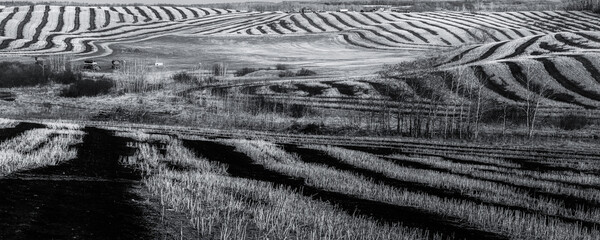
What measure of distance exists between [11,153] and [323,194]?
33.8ft

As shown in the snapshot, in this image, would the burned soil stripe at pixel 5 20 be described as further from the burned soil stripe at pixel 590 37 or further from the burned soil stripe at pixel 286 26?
the burned soil stripe at pixel 590 37

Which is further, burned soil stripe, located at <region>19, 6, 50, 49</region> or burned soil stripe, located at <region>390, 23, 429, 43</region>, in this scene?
burned soil stripe, located at <region>390, 23, 429, 43</region>

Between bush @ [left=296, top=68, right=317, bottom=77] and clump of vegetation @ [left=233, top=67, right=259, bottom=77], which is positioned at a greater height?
bush @ [left=296, top=68, right=317, bottom=77]

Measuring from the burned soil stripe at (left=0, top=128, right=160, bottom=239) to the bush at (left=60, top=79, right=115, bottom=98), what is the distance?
48.0 meters

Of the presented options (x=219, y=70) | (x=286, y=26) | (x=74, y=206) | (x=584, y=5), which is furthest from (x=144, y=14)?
(x=74, y=206)

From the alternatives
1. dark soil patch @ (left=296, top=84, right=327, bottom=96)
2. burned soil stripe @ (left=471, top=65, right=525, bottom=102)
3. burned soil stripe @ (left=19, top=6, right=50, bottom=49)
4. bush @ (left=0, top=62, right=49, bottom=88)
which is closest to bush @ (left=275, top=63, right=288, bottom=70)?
dark soil patch @ (left=296, top=84, right=327, bottom=96)

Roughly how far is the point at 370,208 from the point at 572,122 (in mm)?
41383

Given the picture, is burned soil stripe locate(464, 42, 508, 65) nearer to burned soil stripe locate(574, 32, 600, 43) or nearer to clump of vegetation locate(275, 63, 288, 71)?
burned soil stripe locate(574, 32, 600, 43)

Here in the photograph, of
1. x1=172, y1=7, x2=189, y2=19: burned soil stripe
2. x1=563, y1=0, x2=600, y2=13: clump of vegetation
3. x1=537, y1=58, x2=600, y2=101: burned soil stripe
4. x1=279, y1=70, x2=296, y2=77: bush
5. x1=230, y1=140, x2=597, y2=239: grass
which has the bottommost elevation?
x1=279, y1=70, x2=296, y2=77: bush

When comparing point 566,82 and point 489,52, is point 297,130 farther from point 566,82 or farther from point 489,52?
point 489,52

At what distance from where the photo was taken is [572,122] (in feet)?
171

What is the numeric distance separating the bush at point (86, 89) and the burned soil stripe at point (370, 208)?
151ft

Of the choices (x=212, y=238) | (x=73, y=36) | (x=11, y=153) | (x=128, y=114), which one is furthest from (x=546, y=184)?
(x=73, y=36)

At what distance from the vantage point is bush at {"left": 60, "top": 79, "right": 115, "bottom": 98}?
65875mm
